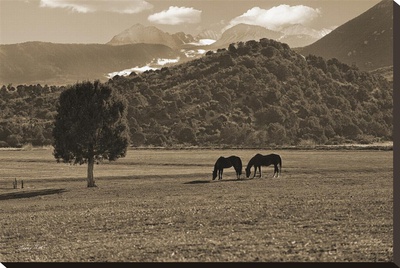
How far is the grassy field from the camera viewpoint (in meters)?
23.0

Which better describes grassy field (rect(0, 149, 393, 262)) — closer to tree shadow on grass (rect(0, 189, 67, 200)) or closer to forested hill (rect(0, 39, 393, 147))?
tree shadow on grass (rect(0, 189, 67, 200))

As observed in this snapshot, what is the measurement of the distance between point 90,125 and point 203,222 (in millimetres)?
34984

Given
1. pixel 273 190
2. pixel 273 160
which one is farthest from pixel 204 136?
pixel 273 190

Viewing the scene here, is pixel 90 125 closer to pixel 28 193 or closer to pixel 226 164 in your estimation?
pixel 28 193

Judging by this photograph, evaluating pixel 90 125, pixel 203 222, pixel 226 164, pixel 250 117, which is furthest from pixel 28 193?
pixel 250 117

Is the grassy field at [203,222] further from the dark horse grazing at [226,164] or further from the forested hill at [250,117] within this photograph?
the forested hill at [250,117]

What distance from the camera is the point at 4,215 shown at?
4059cm

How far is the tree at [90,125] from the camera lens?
208 feet

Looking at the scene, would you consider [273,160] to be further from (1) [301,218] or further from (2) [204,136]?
(2) [204,136]

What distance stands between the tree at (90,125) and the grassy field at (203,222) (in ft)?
22.1

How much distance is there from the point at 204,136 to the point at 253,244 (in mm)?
140456

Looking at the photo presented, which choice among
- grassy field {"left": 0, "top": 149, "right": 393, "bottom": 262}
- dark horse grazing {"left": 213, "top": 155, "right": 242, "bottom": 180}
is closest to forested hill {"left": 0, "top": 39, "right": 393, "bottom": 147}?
dark horse grazing {"left": 213, "top": 155, "right": 242, "bottom": 180}

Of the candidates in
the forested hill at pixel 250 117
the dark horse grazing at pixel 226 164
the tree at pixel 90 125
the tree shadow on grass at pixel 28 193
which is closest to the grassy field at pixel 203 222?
the tree shadow on grass at pixel 28 193

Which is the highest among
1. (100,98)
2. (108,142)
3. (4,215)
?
(100,98)
